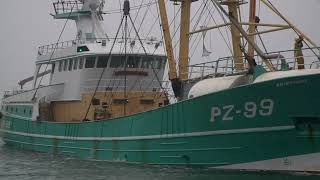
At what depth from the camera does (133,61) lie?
24531mm

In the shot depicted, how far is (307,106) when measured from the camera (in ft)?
49.4

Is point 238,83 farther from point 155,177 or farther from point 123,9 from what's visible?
point 123,9

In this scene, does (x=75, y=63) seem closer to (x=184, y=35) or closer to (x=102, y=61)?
(x=102, y=61)

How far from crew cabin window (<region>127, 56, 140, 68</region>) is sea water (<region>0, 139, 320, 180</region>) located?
15.4 feet

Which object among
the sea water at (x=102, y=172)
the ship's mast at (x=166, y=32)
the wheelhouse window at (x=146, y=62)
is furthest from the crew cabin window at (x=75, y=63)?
the ship's mast at (x=166, y=32)

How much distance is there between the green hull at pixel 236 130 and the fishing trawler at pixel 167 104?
0.03 metres

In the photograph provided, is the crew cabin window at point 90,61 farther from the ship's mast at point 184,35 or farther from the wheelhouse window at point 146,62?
the ship's mast at point 184,35

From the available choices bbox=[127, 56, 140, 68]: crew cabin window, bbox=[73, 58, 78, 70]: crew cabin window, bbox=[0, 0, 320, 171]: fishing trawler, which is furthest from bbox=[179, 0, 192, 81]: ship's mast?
bbox=[73, 58, 78, 70]: crew cabin window

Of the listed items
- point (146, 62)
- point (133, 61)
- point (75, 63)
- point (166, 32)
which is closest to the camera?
point (166, 32)

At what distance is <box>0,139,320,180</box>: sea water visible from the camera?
1582 cm

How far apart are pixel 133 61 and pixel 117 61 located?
0.69m

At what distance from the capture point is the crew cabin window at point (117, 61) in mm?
24328

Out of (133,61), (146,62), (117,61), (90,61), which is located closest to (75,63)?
(90,61)

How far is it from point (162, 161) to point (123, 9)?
6.56 meters
